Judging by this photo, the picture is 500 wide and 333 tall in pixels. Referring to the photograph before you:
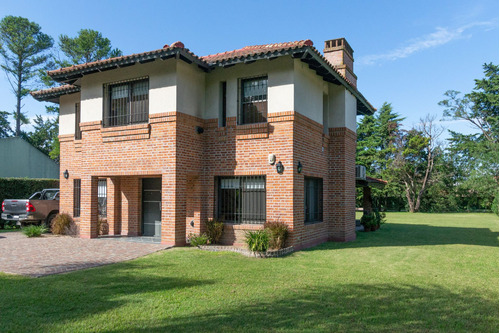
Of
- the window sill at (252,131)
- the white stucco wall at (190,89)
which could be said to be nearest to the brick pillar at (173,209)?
the white stucco wall at (190,89)

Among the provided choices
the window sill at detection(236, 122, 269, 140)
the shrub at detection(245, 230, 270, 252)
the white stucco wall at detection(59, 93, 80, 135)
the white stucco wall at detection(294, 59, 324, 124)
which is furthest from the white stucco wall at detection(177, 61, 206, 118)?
the white stucco wall at detection(59, 93, 80, 135)

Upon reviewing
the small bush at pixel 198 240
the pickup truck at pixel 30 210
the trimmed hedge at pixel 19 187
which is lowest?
→ the small bush at pixel 198 240

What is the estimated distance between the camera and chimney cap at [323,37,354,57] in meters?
15.1

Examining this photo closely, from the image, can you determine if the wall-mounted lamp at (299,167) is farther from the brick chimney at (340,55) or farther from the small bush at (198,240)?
the brick chimney at (340,55)

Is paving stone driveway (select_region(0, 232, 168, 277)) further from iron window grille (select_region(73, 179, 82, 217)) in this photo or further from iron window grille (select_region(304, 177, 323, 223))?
iron window grille (select_region(304, 177, 323, 223))

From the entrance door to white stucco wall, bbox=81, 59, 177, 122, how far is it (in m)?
2.90

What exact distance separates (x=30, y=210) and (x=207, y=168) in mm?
8771

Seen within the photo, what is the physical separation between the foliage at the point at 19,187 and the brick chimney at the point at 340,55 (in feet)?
56.0

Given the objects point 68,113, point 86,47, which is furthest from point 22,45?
point 68,113

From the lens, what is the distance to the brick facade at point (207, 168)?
36.0 feet

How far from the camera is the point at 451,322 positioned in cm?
496

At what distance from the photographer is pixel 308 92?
1198cm

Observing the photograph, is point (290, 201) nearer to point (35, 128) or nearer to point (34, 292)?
point (34, 292)

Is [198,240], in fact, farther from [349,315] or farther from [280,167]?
[349,315]
